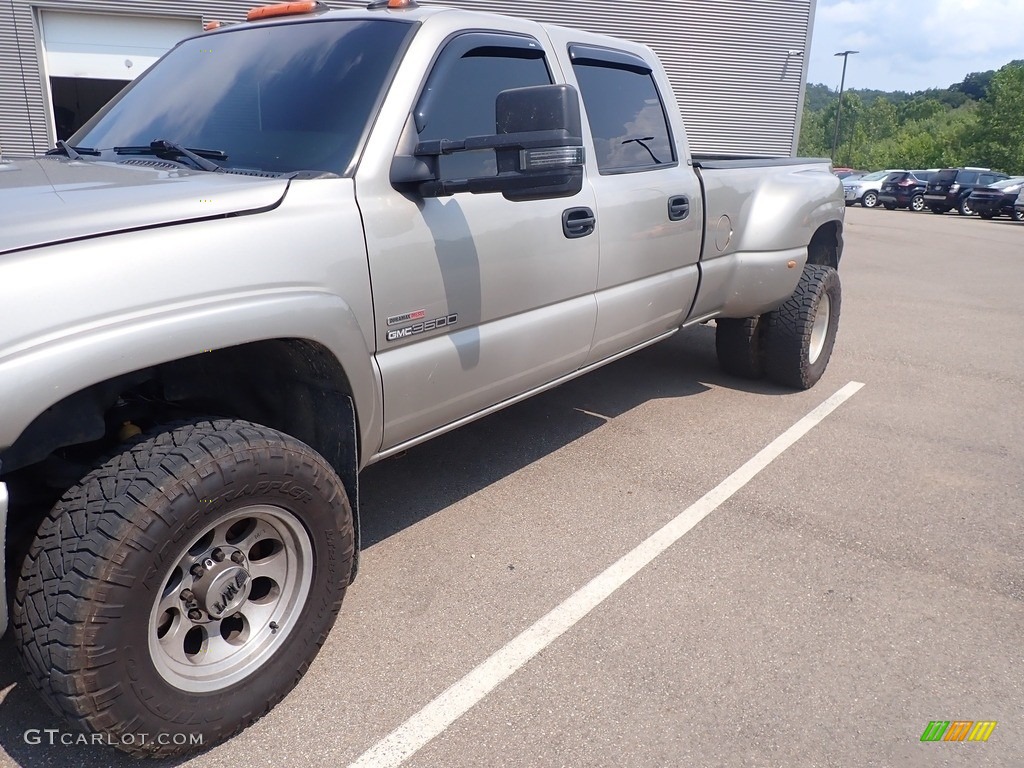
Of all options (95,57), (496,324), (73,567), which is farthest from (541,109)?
(95,57)

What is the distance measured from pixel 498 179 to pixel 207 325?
988 millimetres

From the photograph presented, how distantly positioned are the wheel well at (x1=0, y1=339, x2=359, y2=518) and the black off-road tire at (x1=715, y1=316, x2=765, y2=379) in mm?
3460

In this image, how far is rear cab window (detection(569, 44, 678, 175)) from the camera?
12.0 feet

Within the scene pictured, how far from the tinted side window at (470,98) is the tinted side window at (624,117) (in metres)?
0.53

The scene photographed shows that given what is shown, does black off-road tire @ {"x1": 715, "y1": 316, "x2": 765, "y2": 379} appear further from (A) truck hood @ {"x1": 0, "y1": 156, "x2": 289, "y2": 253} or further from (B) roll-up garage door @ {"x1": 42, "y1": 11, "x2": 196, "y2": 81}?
(B) roll-up garage door @ {"x1": 42, "y1": 11, "x2": 196, "y2": 81}

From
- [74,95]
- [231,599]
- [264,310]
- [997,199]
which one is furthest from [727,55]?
[231,599]

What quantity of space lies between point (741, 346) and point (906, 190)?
29502 mm

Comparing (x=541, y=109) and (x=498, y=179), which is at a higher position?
(x=541, y=109)

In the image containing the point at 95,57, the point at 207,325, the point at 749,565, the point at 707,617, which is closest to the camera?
the point at 207,325

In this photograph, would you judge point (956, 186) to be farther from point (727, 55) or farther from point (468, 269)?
point (468, 269)

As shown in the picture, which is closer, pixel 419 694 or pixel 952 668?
pixel 419 694

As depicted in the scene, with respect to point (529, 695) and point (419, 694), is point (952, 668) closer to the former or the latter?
point (529, 695)

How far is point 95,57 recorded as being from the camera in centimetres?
1302

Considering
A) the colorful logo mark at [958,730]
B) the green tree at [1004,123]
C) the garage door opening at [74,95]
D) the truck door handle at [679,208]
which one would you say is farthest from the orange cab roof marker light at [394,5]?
the green tree at [1004,123]
